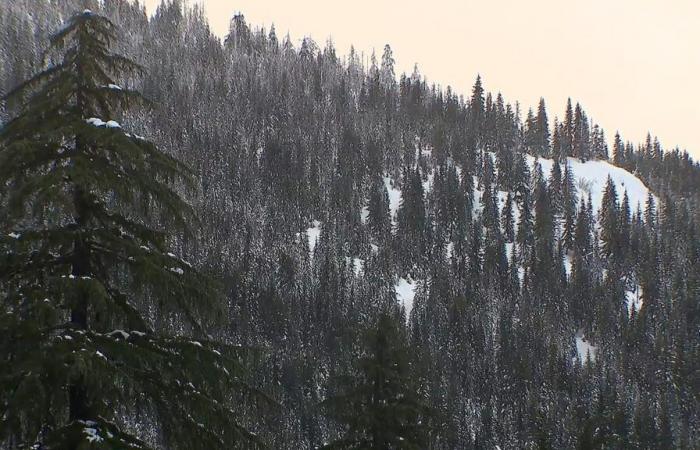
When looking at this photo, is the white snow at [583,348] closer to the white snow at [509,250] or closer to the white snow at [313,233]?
the white snow at [509,250]

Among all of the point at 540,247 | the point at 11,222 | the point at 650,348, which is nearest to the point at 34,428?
the point at 11,222

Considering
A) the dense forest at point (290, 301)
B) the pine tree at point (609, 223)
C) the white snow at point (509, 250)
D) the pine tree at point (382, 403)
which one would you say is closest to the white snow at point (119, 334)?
the dense forest at point (290, 301)

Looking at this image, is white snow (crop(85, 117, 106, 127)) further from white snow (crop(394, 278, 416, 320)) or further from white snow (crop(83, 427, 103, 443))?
white snow (crop(394, 278, 416, 320))

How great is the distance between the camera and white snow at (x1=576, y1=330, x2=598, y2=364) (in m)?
153

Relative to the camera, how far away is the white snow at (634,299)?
170m

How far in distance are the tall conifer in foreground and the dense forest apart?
28mm

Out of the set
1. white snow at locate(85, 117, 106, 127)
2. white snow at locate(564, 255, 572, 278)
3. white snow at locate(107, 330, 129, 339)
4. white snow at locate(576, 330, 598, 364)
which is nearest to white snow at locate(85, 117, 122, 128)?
white snow at locate(85, 117, 106, 127)

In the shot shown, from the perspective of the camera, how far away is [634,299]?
174m

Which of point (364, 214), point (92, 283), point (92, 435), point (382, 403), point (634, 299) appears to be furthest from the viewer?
point (364, 214)

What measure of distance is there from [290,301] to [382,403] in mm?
139550

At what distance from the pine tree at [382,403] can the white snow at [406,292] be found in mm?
141096

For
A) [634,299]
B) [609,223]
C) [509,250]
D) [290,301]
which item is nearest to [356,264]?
[290,301]

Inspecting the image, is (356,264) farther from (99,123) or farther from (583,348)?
(99,123)

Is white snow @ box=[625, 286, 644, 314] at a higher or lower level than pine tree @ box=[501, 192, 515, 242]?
lower
